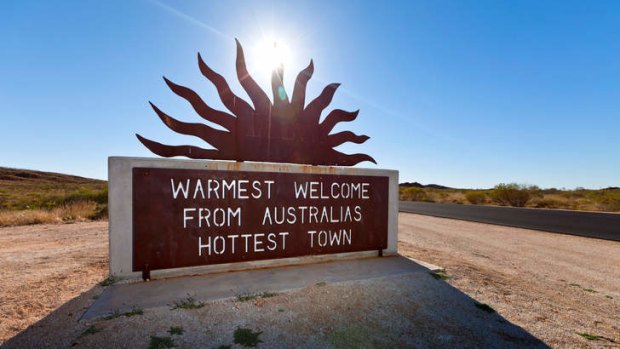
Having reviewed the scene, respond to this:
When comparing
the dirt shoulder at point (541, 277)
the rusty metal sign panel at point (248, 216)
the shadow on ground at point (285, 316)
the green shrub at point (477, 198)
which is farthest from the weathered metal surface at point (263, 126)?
the green shrub at point (477, 198)

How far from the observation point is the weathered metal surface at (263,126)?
17.2 feet

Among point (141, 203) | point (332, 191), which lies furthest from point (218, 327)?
point (332, 191)

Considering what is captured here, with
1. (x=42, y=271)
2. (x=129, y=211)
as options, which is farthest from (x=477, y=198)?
(x=42, y=271)

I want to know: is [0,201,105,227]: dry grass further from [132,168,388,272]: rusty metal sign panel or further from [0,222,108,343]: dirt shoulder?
[132,168,388,272]: rusty metal sign panel

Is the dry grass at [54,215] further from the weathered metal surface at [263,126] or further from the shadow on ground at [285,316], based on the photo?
the weathered metal surface at [263,126]

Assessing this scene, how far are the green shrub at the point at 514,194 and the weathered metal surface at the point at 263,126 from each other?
27.9 m

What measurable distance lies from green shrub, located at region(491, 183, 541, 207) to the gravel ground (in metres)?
24.8

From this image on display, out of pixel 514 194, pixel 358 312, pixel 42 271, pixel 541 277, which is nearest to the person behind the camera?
pixel 358 312

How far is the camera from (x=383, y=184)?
21.4ft

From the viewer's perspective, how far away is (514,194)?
27.6m

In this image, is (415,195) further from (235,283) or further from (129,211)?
(129,211)

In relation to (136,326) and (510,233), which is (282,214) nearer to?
(136,326)

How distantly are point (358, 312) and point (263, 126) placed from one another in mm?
3665

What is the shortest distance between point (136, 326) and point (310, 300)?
2.02 m
